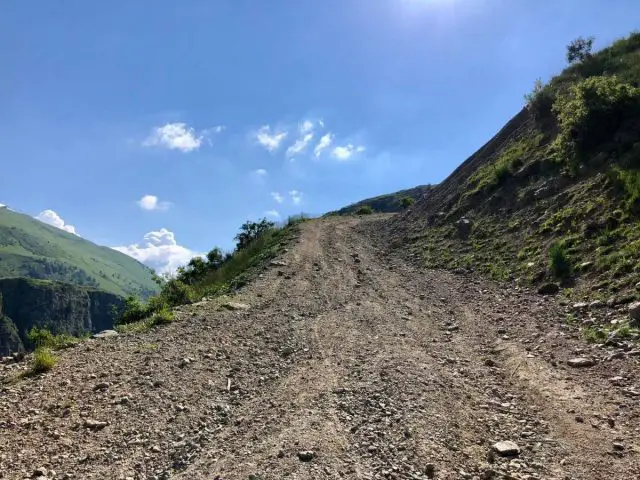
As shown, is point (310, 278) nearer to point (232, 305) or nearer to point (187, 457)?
point (232, 305)

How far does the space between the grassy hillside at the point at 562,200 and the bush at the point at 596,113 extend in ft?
0.13

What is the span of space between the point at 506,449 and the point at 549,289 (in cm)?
881

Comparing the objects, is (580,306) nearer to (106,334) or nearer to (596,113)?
(596,113)

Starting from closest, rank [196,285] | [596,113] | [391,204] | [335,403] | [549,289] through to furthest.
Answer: [335,403]
[549,289]
[596,113]
[196,285]
[391,204]

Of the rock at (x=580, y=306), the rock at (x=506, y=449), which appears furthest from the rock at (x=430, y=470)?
the rock at (x=580, y=306)

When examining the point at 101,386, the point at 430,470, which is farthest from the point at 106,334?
the point at 430,470

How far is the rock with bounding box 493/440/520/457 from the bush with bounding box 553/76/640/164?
17.5 meters

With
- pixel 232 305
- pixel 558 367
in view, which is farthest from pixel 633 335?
pixel 232 305

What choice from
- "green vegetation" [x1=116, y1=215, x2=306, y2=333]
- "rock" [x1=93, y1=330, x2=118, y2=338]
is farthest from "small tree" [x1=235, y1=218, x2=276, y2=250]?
"rock" [x1=93, y1=330, x2=118, y2=338]

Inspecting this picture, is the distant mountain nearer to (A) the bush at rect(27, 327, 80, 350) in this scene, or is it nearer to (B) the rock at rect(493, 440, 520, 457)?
(A) the bush at rect(27, 327, 80, 350)

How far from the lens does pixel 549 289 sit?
13.4 metres

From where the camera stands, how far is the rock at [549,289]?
13.2 metres

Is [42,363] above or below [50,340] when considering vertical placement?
below

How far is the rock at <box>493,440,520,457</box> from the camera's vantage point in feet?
19.0
